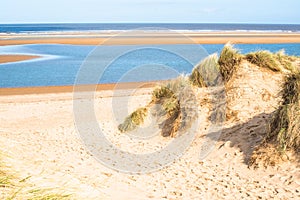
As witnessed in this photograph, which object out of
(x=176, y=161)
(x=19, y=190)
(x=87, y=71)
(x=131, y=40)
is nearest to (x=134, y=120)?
(x=176, y=161)

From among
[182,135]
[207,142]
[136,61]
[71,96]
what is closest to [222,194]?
[207,142]

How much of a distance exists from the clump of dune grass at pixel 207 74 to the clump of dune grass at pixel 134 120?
5.45 feet

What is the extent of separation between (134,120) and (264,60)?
13.2 ft

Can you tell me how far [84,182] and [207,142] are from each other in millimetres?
3321

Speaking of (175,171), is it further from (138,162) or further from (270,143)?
(270,143)

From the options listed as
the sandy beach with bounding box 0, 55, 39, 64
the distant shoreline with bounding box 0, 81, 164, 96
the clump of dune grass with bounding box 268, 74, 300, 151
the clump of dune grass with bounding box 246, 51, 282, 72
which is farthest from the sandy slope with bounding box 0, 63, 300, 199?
the sandy beach with bounding box 0, 55, 39, 64

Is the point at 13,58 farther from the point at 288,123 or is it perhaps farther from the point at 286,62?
the point at 288,123

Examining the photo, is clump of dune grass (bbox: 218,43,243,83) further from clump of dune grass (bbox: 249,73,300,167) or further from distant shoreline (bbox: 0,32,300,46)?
distant shoreline (bbox: 0,32,300,46)

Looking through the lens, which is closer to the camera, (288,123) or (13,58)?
(288,123)

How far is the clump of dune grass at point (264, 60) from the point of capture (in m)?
11.4

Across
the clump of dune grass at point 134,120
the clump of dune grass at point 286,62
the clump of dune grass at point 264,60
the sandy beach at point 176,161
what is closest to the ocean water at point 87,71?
the sandy beach at point 176,161

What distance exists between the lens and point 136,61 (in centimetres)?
3344

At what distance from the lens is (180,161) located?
920 centimetres

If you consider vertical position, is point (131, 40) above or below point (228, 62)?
above
